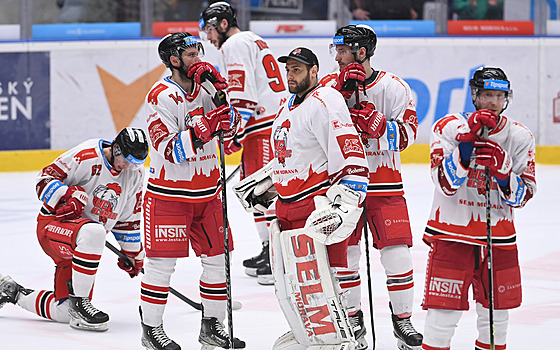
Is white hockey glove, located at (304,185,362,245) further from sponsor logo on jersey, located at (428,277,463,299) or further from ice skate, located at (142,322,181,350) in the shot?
ice skate, located at (142,322,181,350)

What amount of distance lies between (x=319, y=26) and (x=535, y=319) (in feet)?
17.1

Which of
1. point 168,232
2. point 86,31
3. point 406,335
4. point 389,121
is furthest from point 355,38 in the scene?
point 86,31

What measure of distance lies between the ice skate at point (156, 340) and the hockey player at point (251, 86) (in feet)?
4.23

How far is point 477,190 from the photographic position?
3059 millimetres

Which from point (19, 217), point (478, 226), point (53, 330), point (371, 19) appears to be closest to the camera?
point (478, 226)

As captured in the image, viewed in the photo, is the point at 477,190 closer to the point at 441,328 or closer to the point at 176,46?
the point at 441,328

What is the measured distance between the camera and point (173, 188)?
3.54 m

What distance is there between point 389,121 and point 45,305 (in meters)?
1.78

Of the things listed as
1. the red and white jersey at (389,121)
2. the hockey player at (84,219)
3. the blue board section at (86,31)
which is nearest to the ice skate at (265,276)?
the hockey player at (84,219)

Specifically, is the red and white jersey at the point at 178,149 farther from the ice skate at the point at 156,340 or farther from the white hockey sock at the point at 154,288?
the ice skate at the point at 156,340

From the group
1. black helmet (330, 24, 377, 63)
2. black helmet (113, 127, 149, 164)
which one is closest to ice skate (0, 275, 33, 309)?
black helmet (113, 127, 149, 164)

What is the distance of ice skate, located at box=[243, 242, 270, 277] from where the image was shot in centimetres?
500

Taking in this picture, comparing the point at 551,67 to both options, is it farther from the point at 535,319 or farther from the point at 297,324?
the point at 297,324

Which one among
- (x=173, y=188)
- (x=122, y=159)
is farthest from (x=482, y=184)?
(x=122, y=159)
